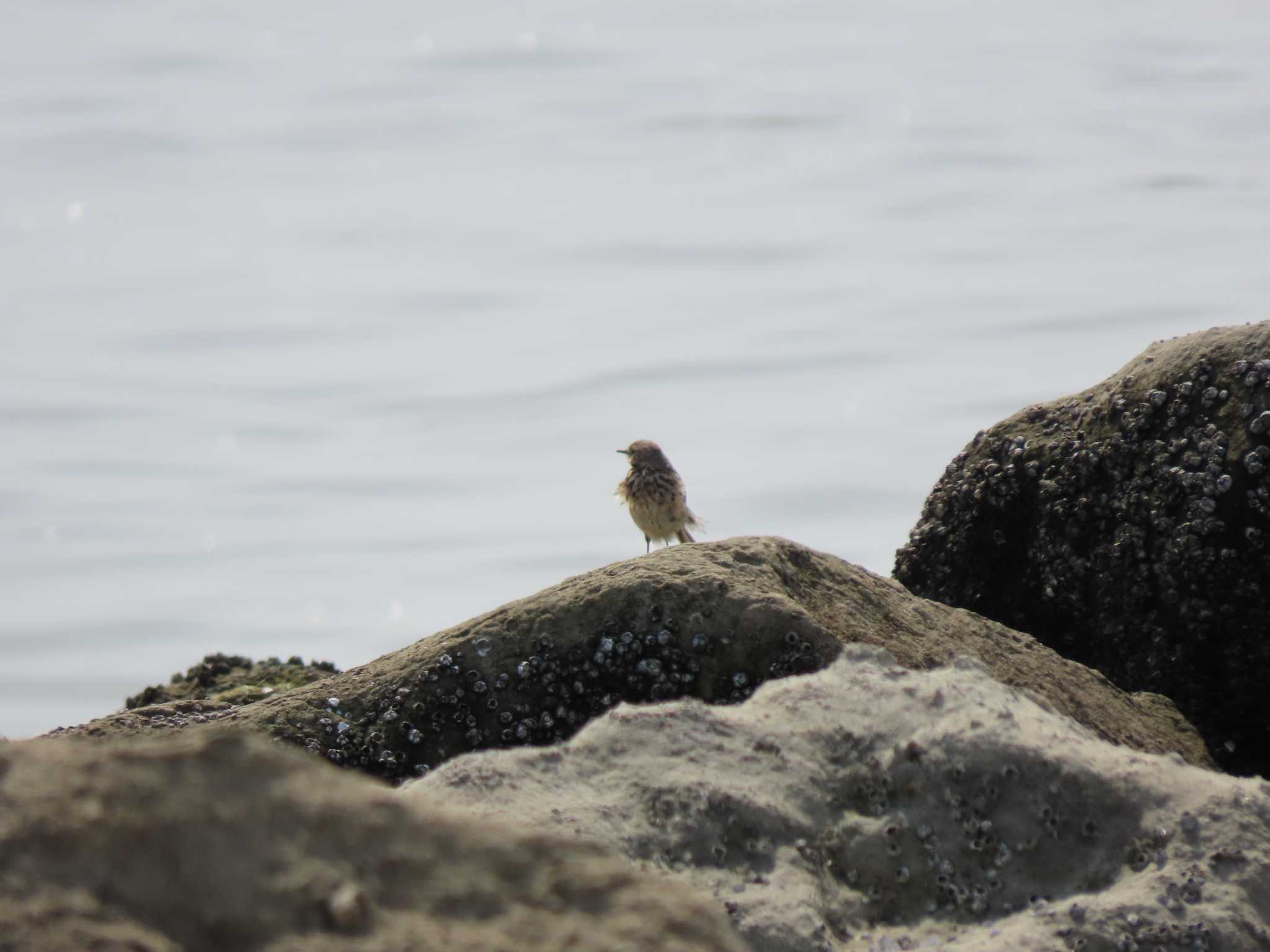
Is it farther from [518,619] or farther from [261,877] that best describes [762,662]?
[261,877]

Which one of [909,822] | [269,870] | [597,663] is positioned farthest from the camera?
[597,663]

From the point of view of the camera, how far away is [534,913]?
2.47 meters

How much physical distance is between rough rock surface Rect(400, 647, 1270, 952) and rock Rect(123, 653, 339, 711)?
3.58 metres

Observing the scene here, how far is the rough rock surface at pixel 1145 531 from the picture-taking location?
19.5 ft

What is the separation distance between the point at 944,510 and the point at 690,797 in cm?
390

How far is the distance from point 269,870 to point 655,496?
30.5 ft

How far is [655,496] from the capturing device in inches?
459

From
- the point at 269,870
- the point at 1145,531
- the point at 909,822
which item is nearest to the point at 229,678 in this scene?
the point at 1145,531

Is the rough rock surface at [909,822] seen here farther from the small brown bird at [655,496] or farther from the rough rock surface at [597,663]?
the small brown bird at [655,496]

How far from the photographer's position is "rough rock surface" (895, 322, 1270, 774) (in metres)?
5.94

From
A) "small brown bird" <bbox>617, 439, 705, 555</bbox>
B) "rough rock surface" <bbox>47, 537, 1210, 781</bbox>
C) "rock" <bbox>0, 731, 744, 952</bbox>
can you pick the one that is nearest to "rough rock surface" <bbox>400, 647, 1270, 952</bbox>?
"rock" <bbox>0, 731, 744, 952</bbox>

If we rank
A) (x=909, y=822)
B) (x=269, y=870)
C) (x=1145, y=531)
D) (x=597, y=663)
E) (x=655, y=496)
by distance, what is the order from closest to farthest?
1. (x=269, y=870)
2. (x=909, y=822)
3. (x=597, y=663)
4. (x=1145, y=531)
5. (x=655, y=496)

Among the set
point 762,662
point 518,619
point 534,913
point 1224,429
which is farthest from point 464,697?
point 1224,429

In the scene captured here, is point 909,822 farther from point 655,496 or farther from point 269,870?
point 655,496
